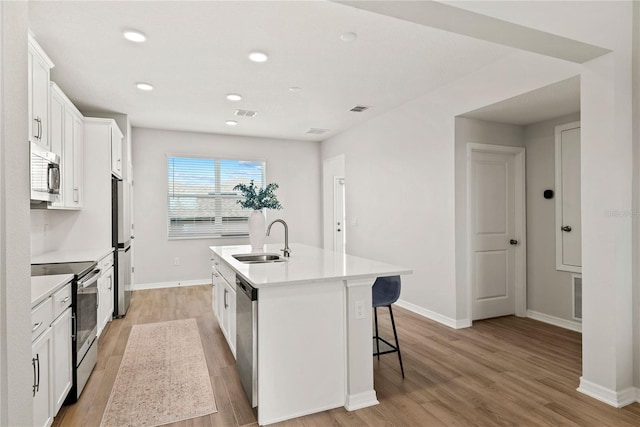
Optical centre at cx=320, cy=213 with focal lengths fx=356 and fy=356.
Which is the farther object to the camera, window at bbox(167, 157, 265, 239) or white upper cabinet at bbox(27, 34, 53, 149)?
window at bbox(167, 157, 265, 239)

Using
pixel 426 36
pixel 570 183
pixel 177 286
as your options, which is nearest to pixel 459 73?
pixel 426 36

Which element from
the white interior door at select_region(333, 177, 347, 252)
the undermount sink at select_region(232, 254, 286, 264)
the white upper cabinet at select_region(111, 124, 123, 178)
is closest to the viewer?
the undermount sink at select_region(232, 254, 286, 264)

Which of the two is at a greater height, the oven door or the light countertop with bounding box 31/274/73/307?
the light countertop with bounding box 31/274/73/307

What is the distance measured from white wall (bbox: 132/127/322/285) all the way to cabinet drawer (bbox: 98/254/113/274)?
2111 millimetres

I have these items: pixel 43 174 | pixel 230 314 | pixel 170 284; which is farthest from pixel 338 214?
pixel 43 174

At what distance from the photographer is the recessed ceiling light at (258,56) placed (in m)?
3.13

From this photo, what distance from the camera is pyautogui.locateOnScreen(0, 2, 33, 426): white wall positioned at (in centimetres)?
93

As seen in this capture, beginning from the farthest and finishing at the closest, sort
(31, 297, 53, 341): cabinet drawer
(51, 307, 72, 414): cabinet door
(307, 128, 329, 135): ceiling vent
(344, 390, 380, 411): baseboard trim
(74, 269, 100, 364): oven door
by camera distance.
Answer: (307, 128, 329, 135): ceiling vent
(74, 269, 100, 364): oven door
(344, 390, 380, 411): baseboard trim
(51, 307, 72, 414): cabinet door
(31, 297, 53, 341): cabinet drawer

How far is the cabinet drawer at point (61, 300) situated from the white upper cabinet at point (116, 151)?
7.34 feet

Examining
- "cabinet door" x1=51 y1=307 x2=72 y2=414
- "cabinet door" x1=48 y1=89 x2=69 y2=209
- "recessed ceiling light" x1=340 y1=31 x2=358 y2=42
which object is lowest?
"cabinet door" x1=51 y1=307 x2=72 y2=414

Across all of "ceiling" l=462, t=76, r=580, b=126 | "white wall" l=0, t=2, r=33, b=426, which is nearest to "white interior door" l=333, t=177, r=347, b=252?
"ceiling" l=462, t=76, r=580, b=126

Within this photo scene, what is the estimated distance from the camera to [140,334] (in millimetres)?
3730

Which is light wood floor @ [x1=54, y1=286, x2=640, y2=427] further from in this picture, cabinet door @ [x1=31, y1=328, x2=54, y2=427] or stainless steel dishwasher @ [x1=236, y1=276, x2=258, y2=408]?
cabinet door @ [x1=31, y1=328, x2=54, y2=427]

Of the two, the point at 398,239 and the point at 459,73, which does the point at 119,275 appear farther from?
the point at 459,73
